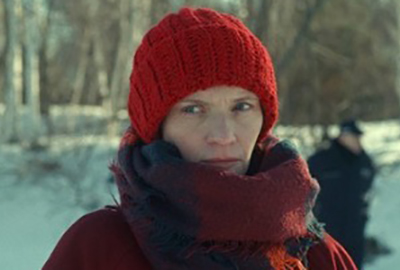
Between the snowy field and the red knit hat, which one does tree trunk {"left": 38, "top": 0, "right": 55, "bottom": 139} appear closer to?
the snowy field

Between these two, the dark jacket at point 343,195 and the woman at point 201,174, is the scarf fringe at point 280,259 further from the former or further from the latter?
the dark jacket at point 343,195

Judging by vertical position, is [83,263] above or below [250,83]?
below

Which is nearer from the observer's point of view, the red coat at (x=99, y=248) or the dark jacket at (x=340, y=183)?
the red coat at (x=99, y=248)

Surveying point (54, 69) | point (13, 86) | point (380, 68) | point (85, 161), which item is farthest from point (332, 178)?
point (54, 69)

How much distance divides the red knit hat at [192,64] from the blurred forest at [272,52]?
962 cm

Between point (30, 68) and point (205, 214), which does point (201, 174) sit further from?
point (30, 68)

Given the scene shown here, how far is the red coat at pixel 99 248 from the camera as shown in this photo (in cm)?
163

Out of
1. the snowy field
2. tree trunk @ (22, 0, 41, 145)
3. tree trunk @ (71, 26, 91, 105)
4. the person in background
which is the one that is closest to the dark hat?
the person in background

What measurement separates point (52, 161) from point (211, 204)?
11558mm

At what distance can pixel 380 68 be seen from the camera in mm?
22281

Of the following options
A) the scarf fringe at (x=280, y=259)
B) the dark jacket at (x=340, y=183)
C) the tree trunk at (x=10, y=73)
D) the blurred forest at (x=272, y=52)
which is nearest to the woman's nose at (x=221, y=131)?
the scarf fringe at (x=280, y=259)

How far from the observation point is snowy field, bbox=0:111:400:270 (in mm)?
8938

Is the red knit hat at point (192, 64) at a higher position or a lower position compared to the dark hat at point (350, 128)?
higher

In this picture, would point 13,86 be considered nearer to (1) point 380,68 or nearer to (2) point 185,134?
(1) point 380,68
